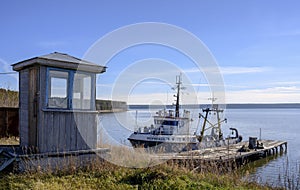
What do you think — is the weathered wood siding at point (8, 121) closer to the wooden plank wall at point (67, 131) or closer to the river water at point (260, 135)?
the river water at point (260, 135)

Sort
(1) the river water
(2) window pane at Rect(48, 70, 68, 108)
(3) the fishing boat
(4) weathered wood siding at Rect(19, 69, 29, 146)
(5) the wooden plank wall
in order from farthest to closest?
(3) the fishing boat < (1) the river water < (4) weathered wood siding at Rect(19, 69, 29, 146) < (2) window pane at Rect(48, 70, 68, 108) < (5) the wooden plank wall

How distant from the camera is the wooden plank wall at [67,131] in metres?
7.24

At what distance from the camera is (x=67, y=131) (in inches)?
298

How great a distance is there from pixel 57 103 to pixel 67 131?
771mm

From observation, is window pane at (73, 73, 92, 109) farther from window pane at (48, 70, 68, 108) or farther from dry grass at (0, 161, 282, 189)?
dry grass at (0, 161, 282, 189)

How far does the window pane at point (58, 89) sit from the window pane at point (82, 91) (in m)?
0.26

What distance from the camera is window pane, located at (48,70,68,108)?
7.48 metres

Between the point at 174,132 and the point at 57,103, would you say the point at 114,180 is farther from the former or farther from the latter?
the point at 174,132

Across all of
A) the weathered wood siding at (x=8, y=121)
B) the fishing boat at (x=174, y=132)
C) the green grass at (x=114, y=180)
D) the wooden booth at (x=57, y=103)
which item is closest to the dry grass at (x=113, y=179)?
the green grass at (x=114, y=180)

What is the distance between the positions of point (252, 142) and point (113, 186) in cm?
2308

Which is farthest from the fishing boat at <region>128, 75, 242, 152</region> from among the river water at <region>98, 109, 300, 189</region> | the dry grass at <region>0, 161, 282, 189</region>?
the dry grass at <region>0, 161, 282, 189</region>

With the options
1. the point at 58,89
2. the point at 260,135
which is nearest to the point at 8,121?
the point at 58,89

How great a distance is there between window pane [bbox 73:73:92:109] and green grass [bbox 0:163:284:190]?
1736 millimetres

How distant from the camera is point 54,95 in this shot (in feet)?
24.9
